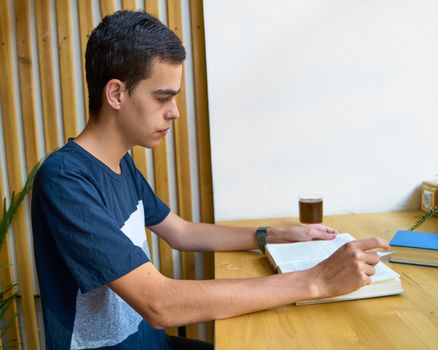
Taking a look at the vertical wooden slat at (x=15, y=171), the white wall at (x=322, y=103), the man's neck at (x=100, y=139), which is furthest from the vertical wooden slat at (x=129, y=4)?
the man's neck at (x=100, y=139)

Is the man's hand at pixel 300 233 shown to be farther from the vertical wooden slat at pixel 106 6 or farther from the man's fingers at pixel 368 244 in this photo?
the vertical wooden slat at pixel 106 6

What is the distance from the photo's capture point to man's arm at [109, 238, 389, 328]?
Answer: 89cm

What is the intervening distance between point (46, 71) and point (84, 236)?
1.15 m

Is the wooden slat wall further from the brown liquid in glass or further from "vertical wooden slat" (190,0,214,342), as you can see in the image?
the brown liquid in glass

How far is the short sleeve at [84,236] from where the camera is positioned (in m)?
0.87

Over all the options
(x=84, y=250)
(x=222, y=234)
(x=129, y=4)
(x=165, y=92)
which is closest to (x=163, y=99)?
(x=165, y=92)

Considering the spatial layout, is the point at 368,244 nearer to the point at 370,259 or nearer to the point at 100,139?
the point at 370,259

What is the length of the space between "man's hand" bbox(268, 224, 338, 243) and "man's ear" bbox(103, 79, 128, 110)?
1.99 ft

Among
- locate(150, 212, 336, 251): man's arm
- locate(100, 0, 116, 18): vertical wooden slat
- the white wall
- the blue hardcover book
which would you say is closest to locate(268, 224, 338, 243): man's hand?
locate(150, 212, 336, 251): man's arm

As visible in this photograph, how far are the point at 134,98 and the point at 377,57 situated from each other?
1068 mm

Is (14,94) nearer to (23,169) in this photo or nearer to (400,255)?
(23,169)

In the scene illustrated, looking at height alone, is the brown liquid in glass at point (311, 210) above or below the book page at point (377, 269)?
above

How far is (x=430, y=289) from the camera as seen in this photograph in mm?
1007

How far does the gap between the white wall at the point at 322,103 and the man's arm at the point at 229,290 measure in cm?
85
